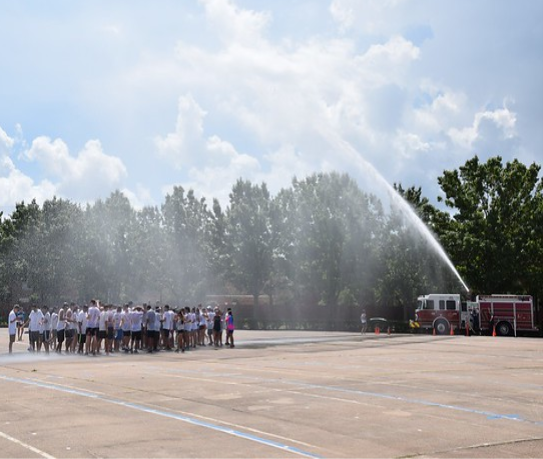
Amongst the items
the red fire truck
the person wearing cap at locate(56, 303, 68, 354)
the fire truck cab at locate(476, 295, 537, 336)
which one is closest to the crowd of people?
the person wearing cap at locate(56, 303, 68, 354)

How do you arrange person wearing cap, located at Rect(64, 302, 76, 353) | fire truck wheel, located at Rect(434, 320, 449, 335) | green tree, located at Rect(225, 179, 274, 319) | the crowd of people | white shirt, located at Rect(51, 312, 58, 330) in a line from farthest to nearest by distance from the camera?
green tree, located at Rect(225, 179, 274, 319) < fire truck wheel, located at Rect(434, 320, 449, 335) < white shirt, located at Rect(51, 312, 58, 330) < person wearing cap, located at Rect(64, 302, 76, 353) < the crowd of people

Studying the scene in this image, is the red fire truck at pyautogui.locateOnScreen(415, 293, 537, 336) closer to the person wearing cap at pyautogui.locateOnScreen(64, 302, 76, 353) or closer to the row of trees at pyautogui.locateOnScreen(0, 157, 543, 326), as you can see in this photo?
the row of trees at pyautogui.locateOnScreen(0, 157, 543, 326)

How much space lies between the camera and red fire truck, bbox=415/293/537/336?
141 ft

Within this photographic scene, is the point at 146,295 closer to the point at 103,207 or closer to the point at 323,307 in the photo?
the point at 103,207

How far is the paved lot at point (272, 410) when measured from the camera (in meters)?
8.55

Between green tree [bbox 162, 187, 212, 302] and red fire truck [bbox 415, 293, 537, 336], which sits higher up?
green tree [bbox 162, 187, 212, 302]

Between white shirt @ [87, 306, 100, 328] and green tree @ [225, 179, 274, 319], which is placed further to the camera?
green tree @ [225, 179, 274, 319]

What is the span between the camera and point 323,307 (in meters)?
65.3

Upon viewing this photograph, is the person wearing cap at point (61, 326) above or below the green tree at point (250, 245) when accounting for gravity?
below

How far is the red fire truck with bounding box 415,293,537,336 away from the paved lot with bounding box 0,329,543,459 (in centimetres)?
2308

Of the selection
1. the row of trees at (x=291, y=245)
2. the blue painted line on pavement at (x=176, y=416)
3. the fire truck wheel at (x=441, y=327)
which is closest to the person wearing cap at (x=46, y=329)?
the blue painted line on pavement at (x=176, y=416)

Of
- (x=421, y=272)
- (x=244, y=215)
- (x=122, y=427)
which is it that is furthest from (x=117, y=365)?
(x=244, y=215)

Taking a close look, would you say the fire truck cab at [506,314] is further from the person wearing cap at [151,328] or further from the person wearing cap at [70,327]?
the person wearing cap at [70,327]

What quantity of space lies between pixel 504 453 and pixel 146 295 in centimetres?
7220
